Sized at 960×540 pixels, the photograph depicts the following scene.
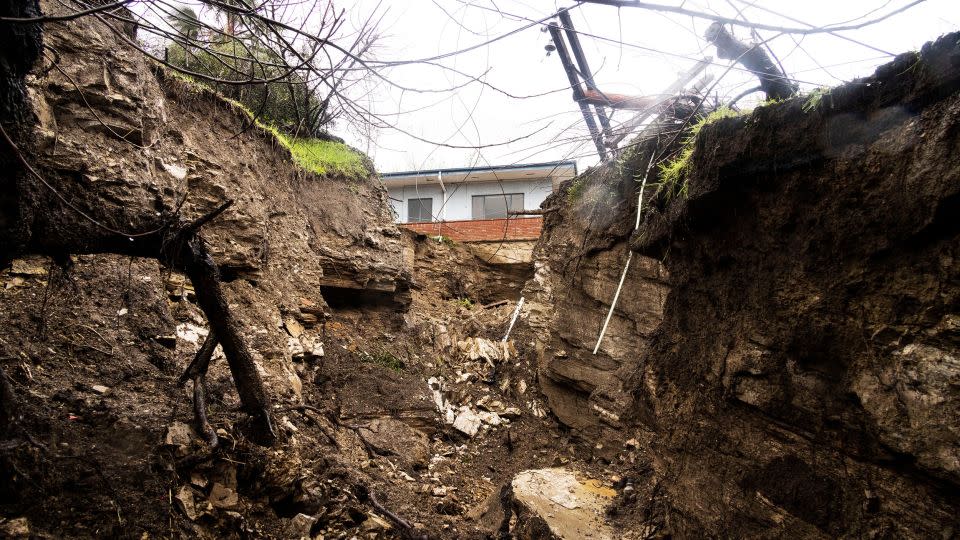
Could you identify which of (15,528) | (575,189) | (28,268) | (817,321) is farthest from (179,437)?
(575,189)

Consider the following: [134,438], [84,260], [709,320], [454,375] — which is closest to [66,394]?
[134,438]

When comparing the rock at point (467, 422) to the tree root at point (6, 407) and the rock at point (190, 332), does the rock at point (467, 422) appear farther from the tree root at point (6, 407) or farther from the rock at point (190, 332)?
the tree root at point (6, 407)

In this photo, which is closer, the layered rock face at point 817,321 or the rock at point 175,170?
the layered rock face at point 817,321

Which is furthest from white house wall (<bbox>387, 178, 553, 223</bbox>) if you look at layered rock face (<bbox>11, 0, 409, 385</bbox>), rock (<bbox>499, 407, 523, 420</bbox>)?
rock (<bbox>499, 407, 523, 420</bbox>)

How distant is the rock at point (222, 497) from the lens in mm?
4688

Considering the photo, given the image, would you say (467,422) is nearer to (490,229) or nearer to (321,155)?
(321,155)

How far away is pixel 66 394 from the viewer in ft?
14.5

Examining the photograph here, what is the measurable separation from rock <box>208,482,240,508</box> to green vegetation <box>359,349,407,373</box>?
4.34 metres

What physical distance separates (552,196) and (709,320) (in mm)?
5870

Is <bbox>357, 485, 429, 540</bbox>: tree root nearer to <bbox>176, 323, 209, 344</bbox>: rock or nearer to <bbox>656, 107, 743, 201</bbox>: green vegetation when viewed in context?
<bbox>176, 323, 209, 344</bbox>: rock

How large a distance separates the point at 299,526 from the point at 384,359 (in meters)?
4.51

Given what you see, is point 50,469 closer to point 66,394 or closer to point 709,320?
point 66,394

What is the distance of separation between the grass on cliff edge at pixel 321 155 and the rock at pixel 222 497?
5.64 metres

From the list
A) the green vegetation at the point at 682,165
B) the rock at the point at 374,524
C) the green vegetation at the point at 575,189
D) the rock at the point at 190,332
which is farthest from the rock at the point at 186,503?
the green vegetation at the point at 575,189
